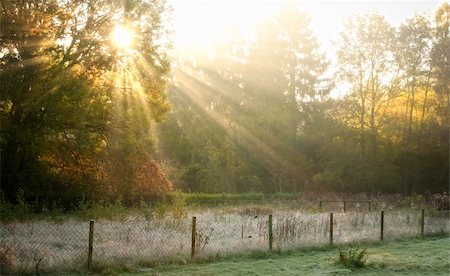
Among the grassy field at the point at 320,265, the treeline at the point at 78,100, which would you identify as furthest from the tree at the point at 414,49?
the grassy field at the point at 320,265

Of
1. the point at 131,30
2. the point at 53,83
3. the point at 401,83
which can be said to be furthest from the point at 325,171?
the point at 53,83

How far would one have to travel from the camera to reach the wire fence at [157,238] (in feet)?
36.2

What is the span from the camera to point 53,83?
2048cm

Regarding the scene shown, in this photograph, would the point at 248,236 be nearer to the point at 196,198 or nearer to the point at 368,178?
the point at 196,198

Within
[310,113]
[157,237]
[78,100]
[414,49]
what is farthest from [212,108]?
[157,237]

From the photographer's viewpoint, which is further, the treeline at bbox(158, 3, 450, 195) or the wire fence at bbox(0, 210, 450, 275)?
the treeline at bbox(158, 3, 450, 195)

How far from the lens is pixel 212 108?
5747 centimetres

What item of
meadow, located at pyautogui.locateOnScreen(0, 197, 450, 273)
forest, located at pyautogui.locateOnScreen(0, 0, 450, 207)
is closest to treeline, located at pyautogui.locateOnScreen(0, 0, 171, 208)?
forest, located at pyautogui.locateOnScreen(0, 0, 450, 207)

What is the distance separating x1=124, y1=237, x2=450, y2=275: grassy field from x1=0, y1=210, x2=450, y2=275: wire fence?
1.68 ft

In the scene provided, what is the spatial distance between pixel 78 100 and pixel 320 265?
1325 centimetres

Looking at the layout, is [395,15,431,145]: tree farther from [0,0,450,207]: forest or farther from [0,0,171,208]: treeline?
[0,0,171,208]: treeline

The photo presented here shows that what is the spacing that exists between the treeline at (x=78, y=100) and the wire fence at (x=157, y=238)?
5042 millimetres

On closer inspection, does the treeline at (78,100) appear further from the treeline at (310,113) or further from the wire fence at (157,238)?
the treeline at (310,113)

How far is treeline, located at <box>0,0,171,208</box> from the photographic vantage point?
20.2 m
